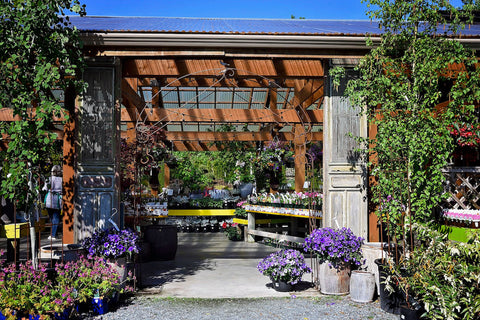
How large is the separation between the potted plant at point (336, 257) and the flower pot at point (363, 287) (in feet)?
0.91

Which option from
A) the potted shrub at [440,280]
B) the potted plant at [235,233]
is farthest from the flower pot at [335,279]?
the potted plant at [235,233]

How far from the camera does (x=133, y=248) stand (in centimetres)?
629

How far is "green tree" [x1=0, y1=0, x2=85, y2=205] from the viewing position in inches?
218

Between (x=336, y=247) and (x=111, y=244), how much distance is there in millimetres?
2957

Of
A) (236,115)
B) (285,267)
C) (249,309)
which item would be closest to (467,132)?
(285,267)

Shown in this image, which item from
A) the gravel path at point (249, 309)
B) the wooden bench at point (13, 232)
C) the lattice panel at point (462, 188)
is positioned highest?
the lattice panel at point (462, 188)

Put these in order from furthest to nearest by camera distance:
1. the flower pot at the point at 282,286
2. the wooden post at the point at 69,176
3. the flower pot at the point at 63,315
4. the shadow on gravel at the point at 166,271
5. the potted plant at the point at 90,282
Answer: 1. the shadow on gravel at the point at 166,271
2. the wooden post at the point at 69,176
3. the flower pot at the point at 282,286
4. the potted plant at the point at 90,282
5. the flower pot at the point at 63,315

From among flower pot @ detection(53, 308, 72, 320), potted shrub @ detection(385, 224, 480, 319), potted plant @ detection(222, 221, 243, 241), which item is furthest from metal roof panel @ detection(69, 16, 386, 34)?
potted plant @ detection(222, 221, 243, 241)

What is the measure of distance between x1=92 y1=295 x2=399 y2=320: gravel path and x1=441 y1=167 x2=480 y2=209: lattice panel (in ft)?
7.95

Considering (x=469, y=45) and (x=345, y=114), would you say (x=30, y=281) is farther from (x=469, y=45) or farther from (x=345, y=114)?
Answer: (x=469, y=45)

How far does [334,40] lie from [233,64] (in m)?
1.70

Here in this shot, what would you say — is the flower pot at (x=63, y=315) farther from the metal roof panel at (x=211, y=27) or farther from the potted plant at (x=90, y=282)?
the metal roof panel at (x=211, y=27)

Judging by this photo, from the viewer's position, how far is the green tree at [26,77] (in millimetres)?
5527

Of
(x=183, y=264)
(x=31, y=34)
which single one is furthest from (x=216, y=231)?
(x=31, y=34)
